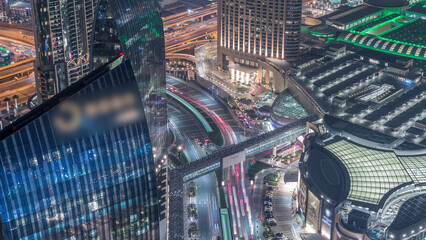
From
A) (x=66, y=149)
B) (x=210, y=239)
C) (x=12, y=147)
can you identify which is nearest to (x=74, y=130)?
(x=66, y=149)

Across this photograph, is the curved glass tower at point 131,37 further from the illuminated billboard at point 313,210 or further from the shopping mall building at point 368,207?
the shopping mall building at point 368,207

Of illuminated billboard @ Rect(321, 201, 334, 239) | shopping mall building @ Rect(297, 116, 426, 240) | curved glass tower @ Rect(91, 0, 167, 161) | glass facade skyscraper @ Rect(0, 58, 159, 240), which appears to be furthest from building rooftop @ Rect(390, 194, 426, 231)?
glass facade skyscraper @ Rect(0, 58, 159, 240)

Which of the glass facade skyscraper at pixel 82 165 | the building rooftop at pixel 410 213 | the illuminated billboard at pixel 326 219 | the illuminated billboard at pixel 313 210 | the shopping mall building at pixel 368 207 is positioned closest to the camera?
the glass facade skyscraper at pixel 82 165

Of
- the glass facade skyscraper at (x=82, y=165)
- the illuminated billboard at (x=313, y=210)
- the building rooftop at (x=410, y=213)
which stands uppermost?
the glass facade skyscraper at (x=82, y=165)

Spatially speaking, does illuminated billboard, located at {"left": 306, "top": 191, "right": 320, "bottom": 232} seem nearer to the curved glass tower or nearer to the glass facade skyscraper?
the curved glass tower

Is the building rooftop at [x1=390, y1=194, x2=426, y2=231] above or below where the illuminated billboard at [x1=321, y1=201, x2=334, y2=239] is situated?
above

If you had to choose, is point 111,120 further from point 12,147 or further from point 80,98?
point 12,147

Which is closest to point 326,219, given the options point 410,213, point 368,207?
point 368,207

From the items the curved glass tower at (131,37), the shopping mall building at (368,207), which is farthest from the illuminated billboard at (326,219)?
the curved glass tower at (131,37)

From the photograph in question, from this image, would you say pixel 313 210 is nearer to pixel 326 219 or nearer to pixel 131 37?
pixel 326 219
